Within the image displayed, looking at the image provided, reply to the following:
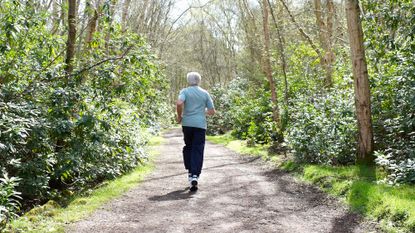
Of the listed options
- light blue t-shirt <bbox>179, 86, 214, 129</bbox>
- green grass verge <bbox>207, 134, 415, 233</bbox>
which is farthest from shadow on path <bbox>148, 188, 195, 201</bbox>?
green grass verge <bbox>207, 134, 415, 233</bbox>

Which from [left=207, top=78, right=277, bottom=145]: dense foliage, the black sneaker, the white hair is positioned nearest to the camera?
the black sneaker

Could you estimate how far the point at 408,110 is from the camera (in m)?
7.48

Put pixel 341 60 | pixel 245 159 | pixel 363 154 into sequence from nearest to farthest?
1. pixel 363 154
2. pixel 245 159
3. pixel 341 60

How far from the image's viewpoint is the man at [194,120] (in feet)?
22.7

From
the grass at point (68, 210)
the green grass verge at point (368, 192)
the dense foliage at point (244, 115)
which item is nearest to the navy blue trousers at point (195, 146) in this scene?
the grass at point (68, 210)

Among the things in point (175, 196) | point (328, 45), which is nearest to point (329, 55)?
point (328, 45)

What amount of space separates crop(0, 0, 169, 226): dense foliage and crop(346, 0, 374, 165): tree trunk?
12.9 feet

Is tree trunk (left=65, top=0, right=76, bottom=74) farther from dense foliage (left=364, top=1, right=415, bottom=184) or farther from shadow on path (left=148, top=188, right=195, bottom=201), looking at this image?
dense foliage (left=364, top=1, right=415, bottom=184)

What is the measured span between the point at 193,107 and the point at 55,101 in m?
2.28

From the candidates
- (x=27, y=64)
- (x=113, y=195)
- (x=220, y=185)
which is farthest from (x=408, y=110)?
(x=27, y=64)

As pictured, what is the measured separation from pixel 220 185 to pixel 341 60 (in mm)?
7249

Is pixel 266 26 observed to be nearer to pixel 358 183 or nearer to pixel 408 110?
pixel 408 110

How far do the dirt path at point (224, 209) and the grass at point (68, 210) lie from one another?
17cm

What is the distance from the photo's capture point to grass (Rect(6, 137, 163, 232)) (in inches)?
188
